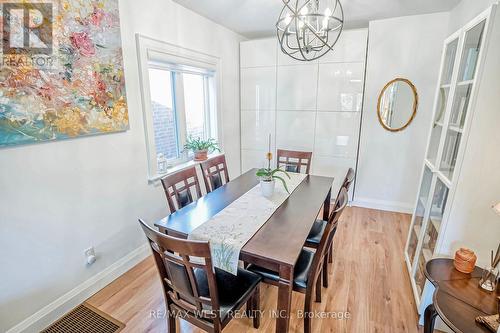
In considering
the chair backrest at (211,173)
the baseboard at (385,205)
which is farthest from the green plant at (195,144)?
the baseboard at (385,205)

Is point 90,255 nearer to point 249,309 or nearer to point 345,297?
point 249,309

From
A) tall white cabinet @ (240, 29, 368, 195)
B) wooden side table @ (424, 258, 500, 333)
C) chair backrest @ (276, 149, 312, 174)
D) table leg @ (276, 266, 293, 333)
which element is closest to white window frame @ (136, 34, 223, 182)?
tall white cabinet @ (240, 29, 368, 195)

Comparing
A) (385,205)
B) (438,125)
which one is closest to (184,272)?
(438,125)

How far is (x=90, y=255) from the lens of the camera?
1964 mm

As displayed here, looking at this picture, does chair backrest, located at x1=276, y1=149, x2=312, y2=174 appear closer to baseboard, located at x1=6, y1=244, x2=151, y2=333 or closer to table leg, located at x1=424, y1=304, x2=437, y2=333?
table leg, located at x1=424, y1=304, x2=437, y2=333

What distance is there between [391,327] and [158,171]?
2348 millimetres

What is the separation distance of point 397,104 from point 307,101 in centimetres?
111

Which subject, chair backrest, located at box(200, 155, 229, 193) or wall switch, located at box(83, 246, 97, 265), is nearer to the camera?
wall switch, located at box(83, 246, 97, 265)

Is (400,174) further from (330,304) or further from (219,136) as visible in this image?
(219,136)

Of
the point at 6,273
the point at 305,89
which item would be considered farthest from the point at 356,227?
the point at 6,273

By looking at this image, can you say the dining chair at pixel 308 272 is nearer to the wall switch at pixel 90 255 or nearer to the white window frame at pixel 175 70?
the wall switch at pixel 90 255

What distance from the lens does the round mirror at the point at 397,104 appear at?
3.11 m

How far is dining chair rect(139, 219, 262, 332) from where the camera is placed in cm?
109

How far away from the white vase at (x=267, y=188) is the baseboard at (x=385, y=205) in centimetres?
215
